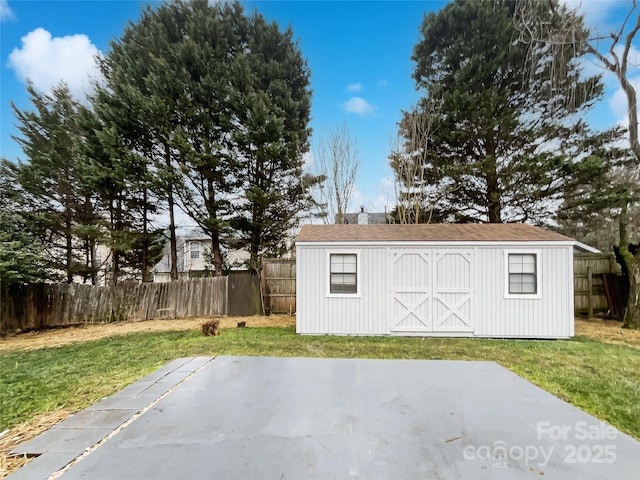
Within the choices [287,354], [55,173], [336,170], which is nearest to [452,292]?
[287,354]

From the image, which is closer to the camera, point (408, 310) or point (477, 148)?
point (408, 310)

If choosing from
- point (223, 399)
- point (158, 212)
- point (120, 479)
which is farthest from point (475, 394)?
point (158, 212)

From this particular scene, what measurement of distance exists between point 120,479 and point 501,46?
14.3 meters

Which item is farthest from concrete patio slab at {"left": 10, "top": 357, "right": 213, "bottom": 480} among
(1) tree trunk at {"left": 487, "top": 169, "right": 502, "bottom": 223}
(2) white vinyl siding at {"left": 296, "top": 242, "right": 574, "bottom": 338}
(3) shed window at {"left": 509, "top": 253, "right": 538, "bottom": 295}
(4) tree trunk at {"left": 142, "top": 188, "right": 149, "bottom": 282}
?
(1) tree trunk at {"left": 487, "top": 169, "right": 502, "bottom": 223}

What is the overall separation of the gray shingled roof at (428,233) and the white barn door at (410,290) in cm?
40

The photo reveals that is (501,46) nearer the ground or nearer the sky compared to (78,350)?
nearer the sky

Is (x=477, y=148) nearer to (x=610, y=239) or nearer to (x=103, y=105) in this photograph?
(x=610, y=239)

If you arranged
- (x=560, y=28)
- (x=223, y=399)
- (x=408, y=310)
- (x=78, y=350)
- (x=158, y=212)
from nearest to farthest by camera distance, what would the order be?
(x=223, y=399) < (x=78, y=350) < (x=408, y=310) < (x=560, y=28) < (x=158, y=212)

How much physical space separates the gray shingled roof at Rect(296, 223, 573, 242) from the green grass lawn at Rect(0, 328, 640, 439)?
7.16 feet

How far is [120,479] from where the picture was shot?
1.88m

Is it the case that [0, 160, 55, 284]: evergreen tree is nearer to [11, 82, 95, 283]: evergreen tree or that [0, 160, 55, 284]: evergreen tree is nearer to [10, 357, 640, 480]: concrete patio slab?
[11, 82, 95, 283]: evergreen tree

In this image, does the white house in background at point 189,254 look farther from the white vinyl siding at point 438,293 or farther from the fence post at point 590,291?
the fence post at point 590,291

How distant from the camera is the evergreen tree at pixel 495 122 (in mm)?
10258

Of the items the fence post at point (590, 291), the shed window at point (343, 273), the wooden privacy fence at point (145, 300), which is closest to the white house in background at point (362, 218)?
the wooden privacy fence at point (145, 300)
